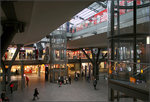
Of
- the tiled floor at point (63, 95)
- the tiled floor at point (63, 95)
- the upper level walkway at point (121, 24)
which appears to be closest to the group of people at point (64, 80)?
the tiled floor at point (63, 95)

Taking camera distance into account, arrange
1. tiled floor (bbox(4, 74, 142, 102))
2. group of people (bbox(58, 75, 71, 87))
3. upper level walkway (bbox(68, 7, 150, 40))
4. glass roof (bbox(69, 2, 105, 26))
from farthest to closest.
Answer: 1. glass roof (bbox(69, 2, 105, 26))
2. group of people (bbox(58, 75, 71, 87))
3. tiled floor (bbox(4, 74, 142, 102))
4. upper level walkway (bbox(68, 7, 150, 40))

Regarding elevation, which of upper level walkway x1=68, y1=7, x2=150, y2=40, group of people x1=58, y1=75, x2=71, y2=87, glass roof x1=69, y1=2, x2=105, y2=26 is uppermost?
glass roof x1=69, y1=2, x2=105, y2=26

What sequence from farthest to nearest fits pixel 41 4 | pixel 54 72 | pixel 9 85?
pixel 54 72 < pixel 9 85 < pixel 41 4

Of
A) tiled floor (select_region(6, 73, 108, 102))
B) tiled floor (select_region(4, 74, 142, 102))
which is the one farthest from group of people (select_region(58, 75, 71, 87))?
tiled floor (select_region(6, 73, 108, 102))

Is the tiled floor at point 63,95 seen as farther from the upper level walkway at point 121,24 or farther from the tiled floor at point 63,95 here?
the upper level walkway at point 121,24

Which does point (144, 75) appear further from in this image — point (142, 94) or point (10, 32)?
point (10, 32)

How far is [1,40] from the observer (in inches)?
190

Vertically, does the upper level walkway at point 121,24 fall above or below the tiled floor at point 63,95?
above

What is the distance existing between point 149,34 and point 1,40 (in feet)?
16.0

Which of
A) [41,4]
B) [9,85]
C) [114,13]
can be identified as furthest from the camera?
[9,85]

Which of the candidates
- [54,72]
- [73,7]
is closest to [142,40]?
[73,7]

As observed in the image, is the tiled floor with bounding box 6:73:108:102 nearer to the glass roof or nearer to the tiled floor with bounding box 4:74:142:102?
the tiled floor with bounding box 4:74:142:102

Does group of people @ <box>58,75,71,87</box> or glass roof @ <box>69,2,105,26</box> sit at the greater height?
glass roof @ <box>69,2,105,26</box>

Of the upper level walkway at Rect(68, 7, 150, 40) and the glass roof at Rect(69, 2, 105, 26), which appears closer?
the upper level walkway at Rect(68, 7, 150, 40)
